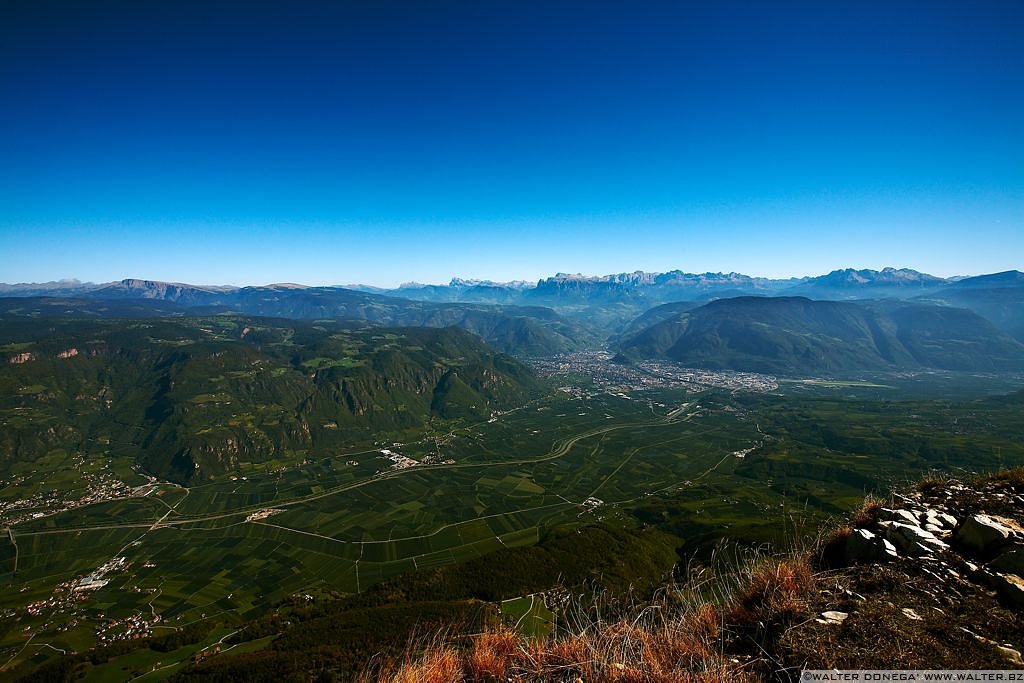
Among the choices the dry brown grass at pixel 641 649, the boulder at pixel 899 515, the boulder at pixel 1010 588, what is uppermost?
the boulder at pixel 1010 588

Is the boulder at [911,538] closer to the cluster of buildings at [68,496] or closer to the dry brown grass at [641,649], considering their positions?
the dry brown grass at [641,649]

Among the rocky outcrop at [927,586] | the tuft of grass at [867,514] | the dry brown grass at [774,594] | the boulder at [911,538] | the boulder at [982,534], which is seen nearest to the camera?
the rocky outcrop at [927,586]

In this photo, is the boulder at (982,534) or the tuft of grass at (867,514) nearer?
the boulder at (982,534)

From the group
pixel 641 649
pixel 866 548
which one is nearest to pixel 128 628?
pixel 641 649

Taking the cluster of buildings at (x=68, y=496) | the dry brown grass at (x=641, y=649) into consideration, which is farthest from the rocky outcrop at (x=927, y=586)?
the cluster of buildings at (x=68, y=496)

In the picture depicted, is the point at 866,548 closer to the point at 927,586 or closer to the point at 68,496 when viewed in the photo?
the point at 927,586

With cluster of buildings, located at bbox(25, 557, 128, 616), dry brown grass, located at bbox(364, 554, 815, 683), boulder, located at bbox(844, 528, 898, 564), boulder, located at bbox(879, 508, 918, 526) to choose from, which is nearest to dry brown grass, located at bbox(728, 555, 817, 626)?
dry brown grass, located at bbox(364, 554, 815, 683)

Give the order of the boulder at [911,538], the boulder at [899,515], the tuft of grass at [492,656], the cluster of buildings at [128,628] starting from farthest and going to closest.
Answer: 1. the cluster of buildings at [128,628]
2. the boulder at [899,515]
3. the boulder at [911,538]
4. the tuft of grass at [492,656]

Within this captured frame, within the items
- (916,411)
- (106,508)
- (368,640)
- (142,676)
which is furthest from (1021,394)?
(106,508)
